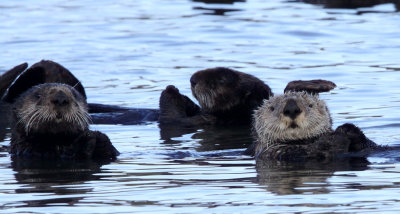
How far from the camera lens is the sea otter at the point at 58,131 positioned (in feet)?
28.1

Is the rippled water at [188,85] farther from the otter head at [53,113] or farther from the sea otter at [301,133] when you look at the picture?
the otter head at [53,113]

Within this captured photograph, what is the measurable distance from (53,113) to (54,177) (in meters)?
0.81

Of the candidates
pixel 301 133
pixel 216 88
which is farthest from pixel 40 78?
pixel 301 133

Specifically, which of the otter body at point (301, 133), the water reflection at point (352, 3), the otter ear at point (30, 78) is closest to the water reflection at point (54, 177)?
the otter body at point (301, 133)

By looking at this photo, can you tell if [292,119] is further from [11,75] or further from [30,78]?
[11,75]

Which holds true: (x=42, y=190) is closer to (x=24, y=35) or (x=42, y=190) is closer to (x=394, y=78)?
(x=394, y=78)

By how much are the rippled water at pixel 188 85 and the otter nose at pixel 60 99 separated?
1.64 feet

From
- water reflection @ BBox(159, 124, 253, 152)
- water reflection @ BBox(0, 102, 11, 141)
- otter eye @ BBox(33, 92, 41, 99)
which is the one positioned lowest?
water reflection @ BBox(159, 124, 253, 152)

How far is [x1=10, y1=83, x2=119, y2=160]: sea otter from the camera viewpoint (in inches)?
337

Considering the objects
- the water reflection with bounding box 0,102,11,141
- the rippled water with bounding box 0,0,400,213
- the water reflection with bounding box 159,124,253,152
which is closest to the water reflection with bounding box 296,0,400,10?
the rippled water with bounding box 0,0,400,213

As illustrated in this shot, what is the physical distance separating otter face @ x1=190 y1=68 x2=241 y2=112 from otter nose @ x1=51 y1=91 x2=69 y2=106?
269 cm

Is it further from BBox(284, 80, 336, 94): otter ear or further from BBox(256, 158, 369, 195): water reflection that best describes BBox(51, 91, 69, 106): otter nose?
BBox(284, 80, 336, 94): otter ear

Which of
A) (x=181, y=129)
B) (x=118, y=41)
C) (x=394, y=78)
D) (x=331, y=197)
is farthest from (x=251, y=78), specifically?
(x=118, y=41)

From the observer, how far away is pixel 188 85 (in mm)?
13219
